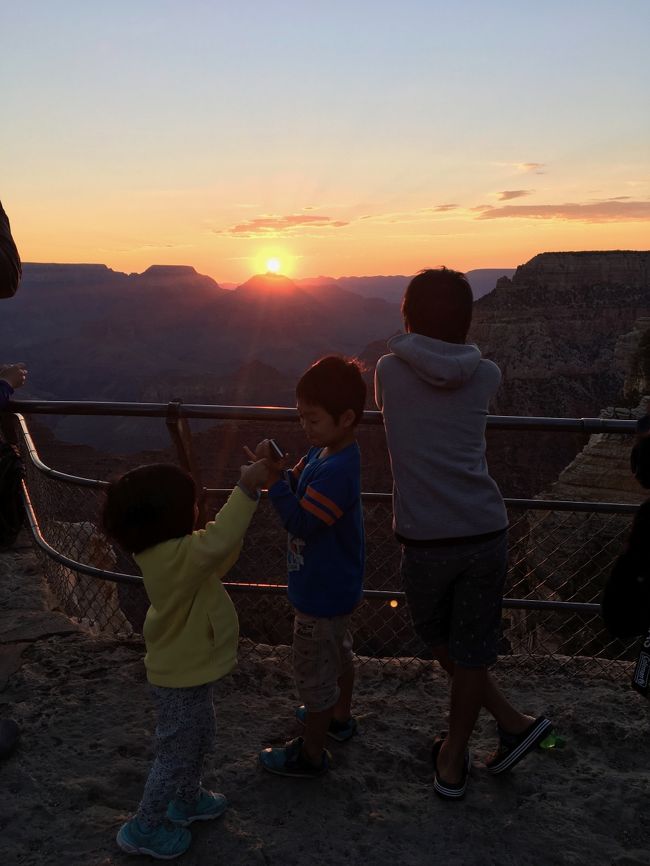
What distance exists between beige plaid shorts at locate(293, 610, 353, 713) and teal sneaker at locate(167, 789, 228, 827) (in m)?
0.40

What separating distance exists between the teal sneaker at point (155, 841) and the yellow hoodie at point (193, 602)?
1.39ft

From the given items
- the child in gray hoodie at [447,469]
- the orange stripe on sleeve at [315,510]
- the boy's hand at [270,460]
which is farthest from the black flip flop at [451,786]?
the boy's hand at [270,460]

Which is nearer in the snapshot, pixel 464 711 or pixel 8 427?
pixel 464 711

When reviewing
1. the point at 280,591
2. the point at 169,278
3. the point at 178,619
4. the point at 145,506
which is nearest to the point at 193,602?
the point at 178,619

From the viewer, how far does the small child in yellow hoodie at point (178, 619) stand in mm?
1880

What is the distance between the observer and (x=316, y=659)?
2.16 metres

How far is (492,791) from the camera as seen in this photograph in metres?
2.29

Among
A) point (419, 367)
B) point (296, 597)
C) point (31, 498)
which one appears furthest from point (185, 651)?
point (31, 498)

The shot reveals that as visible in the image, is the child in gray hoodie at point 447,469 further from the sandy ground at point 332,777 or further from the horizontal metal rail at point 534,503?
the horizontal metal rail at point 534,503

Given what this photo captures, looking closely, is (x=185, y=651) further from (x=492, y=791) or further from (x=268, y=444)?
(x=492, y=791)

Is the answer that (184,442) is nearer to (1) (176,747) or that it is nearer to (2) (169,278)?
(1) (176,747)

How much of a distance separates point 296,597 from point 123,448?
65559 mm

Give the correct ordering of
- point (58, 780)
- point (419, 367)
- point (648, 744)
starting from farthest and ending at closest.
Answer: point (648, 744) < point (58, 780) < point (419, 367)

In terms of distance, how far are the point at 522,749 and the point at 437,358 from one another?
1407mm
